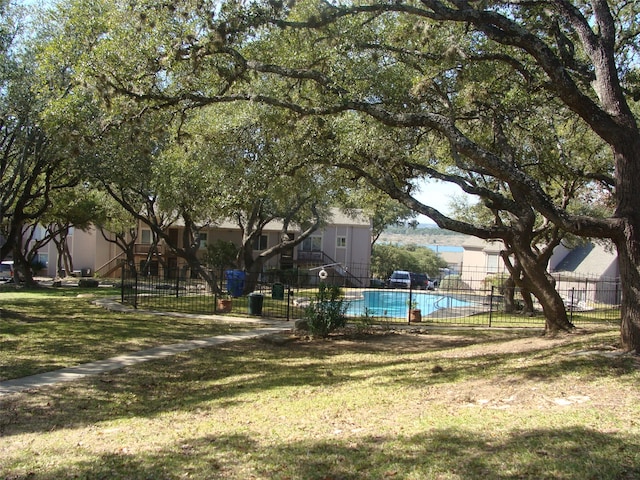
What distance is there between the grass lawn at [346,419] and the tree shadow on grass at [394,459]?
2 cm

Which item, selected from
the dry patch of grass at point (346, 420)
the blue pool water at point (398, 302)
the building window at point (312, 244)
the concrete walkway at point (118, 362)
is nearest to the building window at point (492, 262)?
the building window at point (312, 244)

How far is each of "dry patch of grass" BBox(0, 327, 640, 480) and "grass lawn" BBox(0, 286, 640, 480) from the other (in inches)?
0.8

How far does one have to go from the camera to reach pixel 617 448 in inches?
185

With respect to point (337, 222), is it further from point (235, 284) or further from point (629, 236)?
point (629, 236)

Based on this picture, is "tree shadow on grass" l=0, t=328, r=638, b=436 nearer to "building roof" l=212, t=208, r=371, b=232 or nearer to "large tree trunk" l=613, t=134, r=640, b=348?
"large tree trunk" l=613, t=134, r=640, b=348

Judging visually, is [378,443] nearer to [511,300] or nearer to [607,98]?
[607,98]

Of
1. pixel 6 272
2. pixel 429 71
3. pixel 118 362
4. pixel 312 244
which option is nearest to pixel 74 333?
pixel 118 362

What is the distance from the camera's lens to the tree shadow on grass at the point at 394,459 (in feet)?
14.4

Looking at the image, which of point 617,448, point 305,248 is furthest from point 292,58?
point 305,248

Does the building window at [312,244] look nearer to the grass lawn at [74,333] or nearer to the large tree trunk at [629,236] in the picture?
the grass lawn at [74,333]

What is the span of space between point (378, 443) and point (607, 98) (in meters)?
6.31

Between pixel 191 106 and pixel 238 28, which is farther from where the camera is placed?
pixel 191 106

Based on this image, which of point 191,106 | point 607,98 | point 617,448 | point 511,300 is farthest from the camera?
point 511,300

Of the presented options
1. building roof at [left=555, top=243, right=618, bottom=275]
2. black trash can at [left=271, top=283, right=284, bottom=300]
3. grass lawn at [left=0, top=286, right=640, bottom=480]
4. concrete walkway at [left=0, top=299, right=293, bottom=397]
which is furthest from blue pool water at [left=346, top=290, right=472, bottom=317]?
grass lawn at [left=0, top=286, right=640, bottom=480]
